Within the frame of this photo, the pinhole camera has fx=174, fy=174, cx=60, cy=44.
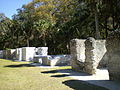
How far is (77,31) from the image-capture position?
2916cm

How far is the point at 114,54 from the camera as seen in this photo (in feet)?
30.2

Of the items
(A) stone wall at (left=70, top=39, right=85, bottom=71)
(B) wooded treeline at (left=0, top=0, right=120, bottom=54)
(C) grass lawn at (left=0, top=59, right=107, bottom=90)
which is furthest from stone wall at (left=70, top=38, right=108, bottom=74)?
(B) wooded treeline at (left=0, top=0, right=120, bottom=54)

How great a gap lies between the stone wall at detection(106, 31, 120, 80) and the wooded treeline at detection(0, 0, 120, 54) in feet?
36.6

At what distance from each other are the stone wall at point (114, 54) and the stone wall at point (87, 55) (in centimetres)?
201

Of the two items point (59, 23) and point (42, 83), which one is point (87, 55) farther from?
point (59, 23)

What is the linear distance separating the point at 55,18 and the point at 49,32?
18.4 feet

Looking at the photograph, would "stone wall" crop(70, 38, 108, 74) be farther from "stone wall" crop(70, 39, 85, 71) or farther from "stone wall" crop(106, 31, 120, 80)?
"stone wall" crop(106, 31, 120, 80)

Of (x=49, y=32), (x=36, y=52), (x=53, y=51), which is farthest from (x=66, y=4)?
(x=36, y=52)

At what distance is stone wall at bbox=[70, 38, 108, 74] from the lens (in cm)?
1154

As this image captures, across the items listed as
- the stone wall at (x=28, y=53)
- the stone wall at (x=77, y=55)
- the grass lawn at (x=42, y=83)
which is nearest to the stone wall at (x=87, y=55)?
the stone wall at (x=77, y=55)

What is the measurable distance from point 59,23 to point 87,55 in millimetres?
21848

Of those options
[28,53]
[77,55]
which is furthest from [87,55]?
[28,53]

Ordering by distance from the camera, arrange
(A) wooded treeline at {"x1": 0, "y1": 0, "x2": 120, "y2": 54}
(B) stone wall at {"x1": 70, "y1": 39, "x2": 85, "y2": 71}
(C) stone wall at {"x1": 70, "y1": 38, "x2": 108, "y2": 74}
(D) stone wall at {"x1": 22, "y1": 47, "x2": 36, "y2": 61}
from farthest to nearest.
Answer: (D) stone wall at {"x1": 22, "y1": 47, "x2": 36, "y2": 61} < (A) wooded treeline at {"x1": 0, "y1": 0, "x2": 120, "y2": 54} < (B) stone wall at {"x1": 70, "y1": 39, "x2": 85, "y2": 71} < (C) stone wall at {"x1": 70, "y1": 38, "x2": 108, "y2": 74}

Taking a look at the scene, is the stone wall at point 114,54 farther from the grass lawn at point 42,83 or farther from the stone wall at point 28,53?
the stone wall at point 28,53
